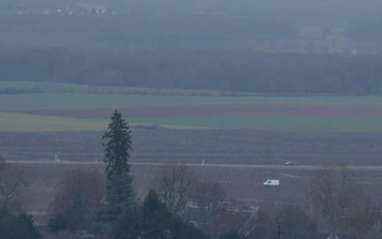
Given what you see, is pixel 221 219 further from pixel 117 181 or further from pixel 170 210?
pixel 117 181

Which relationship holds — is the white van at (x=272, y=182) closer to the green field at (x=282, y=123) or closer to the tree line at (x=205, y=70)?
the green field at (x=282, y=123)

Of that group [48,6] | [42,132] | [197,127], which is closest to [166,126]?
[197,127]

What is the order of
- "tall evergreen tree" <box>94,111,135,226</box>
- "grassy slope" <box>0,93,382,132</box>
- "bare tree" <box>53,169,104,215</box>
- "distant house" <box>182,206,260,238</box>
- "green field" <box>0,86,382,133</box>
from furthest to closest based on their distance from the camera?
"green field" <box>0,86,382,133</box> < "grassy slope" <box>0,93,382,132</box> < "bare tree" <box>53,169,104,215</box> < "distant house" <box>182,206,260,238</box> < "tall evergreen tree" <box>94,111,135,226</box>

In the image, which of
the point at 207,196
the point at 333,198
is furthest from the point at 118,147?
the point at 333,198

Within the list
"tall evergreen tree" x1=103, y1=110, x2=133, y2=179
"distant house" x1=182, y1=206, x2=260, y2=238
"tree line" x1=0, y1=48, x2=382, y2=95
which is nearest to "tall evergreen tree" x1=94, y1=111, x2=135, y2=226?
"tall evergreen tree" x1=103, y1=110, x2=133, y2=179

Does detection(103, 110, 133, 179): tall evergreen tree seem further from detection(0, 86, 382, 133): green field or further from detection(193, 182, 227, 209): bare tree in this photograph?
detection(0, 86, 382, 133): green field

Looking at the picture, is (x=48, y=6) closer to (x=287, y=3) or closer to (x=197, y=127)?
(x=287, y=3)

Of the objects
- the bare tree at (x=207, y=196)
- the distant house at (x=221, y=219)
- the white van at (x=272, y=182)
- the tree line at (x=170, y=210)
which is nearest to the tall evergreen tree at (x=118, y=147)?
the tree line at (x=170, y=210)
